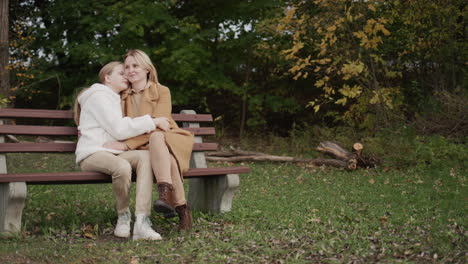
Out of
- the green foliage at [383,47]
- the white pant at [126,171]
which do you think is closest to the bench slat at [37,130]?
the white pant at [126,171]

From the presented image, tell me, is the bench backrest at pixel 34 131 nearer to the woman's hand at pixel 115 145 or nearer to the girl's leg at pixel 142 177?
the woman's hand at pixel 115 145

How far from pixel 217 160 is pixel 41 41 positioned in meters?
6.05

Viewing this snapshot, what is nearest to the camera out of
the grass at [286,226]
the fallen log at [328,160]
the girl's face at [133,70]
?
the grass at [286,226]

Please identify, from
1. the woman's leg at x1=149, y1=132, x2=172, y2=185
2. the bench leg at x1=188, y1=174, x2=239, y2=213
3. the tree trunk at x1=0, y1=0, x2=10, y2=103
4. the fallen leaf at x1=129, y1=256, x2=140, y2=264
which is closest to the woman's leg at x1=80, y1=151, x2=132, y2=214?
the woman's leg at x1=149, y1=132, x2=172, y2=185

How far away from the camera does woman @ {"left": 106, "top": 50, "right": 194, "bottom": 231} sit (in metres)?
A: 4.49

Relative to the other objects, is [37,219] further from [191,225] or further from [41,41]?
[41,41]

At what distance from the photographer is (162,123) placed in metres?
4.83

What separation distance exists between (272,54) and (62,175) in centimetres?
900

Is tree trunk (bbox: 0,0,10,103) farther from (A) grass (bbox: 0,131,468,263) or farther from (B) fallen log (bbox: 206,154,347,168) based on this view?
(A) grass (bbox: 0,131,468,263)

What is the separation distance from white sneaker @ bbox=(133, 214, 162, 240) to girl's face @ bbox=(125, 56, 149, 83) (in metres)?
1.30

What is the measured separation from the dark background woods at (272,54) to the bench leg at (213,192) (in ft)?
17.0

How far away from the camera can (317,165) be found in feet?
31.1

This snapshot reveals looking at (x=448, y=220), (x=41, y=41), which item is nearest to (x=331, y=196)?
(x=448, y=220)

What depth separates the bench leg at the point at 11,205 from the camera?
4207 millimetres
